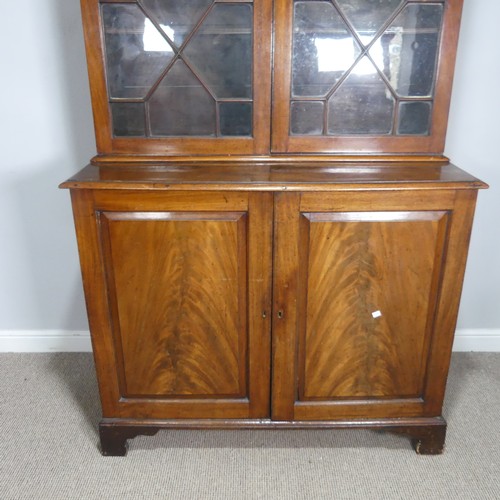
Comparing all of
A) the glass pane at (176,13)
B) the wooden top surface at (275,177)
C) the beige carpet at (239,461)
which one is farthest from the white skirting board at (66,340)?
the glass pane at (176,13)

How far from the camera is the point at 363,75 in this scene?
1438 mm

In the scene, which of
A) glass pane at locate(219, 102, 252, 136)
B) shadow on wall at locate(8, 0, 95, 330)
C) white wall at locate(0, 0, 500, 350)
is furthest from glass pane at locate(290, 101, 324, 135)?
shadow on wall at locate(8, 0, 95, 330)

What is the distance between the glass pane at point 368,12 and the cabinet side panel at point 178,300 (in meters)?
0.60

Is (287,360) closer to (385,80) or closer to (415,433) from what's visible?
(415,433)

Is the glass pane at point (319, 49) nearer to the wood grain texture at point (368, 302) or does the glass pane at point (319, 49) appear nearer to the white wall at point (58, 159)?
the wood grain texture at point (368, 302)

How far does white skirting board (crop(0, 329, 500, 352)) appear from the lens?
2.13 m

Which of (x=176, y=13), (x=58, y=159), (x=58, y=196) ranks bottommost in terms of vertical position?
(x=58, y=196)

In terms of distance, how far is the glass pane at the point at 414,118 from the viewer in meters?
1.46

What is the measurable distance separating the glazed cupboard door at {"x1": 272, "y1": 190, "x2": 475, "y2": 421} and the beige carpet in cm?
16

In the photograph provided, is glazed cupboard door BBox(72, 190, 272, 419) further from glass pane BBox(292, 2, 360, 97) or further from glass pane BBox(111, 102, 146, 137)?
glass pane BBox(292, 2, 360, 97)

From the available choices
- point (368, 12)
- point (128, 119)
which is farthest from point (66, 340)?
point (368, 12)

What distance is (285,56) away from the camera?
140cm

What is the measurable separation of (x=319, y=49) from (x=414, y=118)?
323mm

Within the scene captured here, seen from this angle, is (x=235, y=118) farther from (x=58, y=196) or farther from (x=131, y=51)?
(x=58, y=196)
